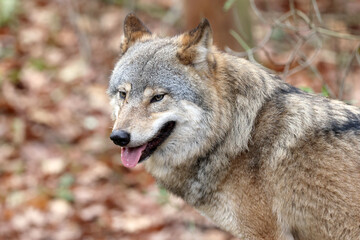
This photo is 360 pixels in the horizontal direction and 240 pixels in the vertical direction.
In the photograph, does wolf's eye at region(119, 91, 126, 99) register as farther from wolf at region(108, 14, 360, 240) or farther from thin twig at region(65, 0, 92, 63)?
thin twig at region(65, 0, 92, 63)

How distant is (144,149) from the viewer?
14.0 feet

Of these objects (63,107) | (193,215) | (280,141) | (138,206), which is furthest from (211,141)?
(63,107)

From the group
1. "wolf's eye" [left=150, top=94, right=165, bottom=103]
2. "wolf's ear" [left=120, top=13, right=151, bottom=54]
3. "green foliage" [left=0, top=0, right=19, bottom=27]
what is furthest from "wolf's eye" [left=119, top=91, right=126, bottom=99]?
"green foliage" [left=0, top=0, right=19, bottom=27]

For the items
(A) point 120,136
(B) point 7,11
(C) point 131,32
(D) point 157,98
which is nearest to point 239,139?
(D) point 157,98

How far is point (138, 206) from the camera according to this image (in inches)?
327

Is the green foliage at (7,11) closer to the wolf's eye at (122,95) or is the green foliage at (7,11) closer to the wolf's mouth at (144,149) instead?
the wolf's eye at (122,95)

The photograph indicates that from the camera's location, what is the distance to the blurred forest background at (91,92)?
7.58 meters

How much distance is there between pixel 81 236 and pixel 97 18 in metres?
6.72

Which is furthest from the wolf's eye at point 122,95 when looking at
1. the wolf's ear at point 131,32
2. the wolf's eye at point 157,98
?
the wolf's ear at point 131,32

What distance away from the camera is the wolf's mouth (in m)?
4.21

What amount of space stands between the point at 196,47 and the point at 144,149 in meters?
0.96

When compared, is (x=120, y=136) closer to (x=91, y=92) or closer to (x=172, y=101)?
(x=172, y=101)

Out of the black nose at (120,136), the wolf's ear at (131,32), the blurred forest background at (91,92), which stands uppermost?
the wolf's ear at (131,32)

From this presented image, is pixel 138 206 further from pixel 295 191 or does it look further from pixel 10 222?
pixel 295 191
